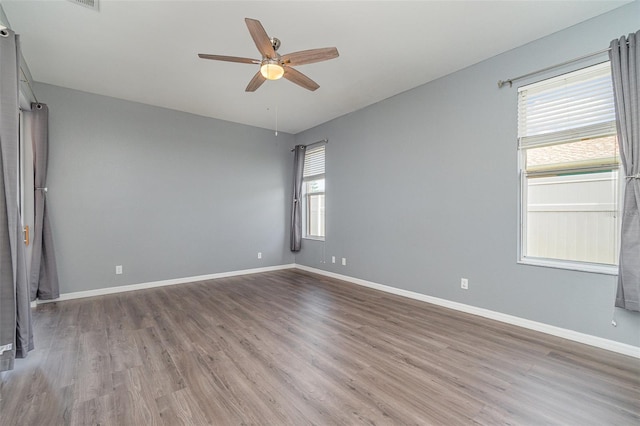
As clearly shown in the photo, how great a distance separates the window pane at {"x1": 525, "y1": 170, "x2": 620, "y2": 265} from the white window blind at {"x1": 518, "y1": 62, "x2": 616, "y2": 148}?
405 mm

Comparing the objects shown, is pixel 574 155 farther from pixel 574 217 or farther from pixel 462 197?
pixel 462 197

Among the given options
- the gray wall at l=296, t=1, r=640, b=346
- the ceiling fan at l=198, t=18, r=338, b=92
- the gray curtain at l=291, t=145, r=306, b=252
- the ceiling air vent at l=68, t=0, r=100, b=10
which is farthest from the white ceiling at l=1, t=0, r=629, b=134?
the gray curtain at l=291, t=145, r=306, b=252

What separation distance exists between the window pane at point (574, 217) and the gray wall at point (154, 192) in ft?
14.5

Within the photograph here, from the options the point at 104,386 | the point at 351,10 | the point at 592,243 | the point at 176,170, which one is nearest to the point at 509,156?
the point at 592,243

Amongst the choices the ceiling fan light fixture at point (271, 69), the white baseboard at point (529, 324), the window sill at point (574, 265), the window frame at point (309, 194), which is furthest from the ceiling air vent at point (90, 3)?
the window sill at point (574, 265)

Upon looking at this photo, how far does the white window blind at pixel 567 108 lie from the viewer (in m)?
2.49

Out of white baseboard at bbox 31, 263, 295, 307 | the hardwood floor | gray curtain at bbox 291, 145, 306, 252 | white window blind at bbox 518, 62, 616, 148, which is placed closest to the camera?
the hardwood floor

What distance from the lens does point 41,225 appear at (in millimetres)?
3596

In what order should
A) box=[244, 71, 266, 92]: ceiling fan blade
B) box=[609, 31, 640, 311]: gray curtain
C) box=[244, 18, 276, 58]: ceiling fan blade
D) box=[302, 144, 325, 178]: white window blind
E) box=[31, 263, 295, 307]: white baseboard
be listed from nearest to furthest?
box=[244, 18, 276, 58]: ceiling fan blade < box=[609, 31, 640, 311]: gray curtain < box=[244, 71, 266, 92]: ceiling fan blade < box=[31, 263, 295, 307]: white baseboard < box=[302, 144, 325, 178]: white window blind

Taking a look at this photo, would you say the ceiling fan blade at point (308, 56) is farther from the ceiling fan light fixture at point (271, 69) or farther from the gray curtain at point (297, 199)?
the gray curtain at point (297, 199)

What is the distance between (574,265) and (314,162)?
14.4 feet

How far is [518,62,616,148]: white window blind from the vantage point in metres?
2.49

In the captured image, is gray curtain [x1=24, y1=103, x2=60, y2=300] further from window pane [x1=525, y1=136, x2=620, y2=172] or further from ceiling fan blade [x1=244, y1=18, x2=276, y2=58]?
window pane [x1=525, y1=136, x2=620, y2=172]

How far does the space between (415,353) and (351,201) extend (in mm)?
2921
